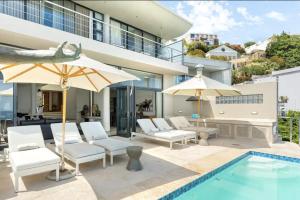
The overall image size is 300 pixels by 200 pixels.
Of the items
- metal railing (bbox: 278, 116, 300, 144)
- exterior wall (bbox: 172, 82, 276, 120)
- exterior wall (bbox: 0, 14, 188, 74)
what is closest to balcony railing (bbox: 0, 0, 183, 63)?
exterior wall (bbox: 0, 14, 188, 74)

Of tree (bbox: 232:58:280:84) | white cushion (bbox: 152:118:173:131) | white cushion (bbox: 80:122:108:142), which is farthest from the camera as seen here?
tree (bbox: 232:58:280:84)

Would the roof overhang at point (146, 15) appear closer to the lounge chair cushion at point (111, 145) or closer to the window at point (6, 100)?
the window at point (6, 100)

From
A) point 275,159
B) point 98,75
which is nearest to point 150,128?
point 98,75

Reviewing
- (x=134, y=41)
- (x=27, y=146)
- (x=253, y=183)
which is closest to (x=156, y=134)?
(x=253, y=183)

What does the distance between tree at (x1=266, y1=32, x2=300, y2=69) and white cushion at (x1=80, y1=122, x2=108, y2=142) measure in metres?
40.9

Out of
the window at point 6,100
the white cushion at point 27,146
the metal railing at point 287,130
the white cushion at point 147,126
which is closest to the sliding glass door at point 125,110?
the white cushion at point 147,126

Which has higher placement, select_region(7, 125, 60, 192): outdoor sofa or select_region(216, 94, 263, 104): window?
select_region(216, 94, 263, 104): window

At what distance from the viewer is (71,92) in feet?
54.9

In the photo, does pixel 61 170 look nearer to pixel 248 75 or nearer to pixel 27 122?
pixel 27 122

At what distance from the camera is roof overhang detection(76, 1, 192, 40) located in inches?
472

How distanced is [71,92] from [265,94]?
45.7ft

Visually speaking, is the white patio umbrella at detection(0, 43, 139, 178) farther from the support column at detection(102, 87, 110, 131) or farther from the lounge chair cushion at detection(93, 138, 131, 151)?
the support column at detection(102, 87, 110, 131)

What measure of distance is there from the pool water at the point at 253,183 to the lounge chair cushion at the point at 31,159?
123 inches

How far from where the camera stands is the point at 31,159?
4820 mm
